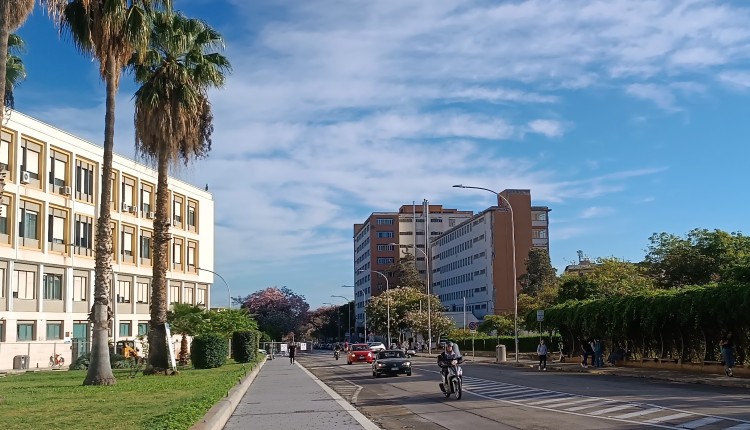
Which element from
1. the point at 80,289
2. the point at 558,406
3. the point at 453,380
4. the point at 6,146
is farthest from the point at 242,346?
the point at 558,406

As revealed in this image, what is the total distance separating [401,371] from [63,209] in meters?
27.8

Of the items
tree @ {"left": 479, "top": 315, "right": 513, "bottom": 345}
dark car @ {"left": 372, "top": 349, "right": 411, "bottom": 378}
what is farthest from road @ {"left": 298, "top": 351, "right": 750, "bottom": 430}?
tree @ {"left": 479, "top": 315, "right": 513, "bottom": 345}

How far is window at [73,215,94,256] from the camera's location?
53625mm

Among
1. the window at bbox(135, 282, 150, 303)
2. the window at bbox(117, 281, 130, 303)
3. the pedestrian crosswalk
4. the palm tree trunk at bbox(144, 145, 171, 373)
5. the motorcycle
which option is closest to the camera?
the pedestrian crosswalk

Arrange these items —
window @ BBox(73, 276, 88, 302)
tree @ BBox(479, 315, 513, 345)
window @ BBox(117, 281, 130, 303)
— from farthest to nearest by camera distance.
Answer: tree @ BBox(479, 315, 513, 345) → window @ BBox(117, 281, 130, 303) → window @ BBox(73, 276, 88, 302)

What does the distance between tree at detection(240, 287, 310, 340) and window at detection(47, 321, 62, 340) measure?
6657cm

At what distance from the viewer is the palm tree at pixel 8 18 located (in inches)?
808

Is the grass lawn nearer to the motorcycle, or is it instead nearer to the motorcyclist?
the motorcyclist

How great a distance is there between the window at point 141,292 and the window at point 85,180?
32.5 feet

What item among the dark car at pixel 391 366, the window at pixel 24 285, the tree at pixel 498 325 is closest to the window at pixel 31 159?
the window at pixel 24 285

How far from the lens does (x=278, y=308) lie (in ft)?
407

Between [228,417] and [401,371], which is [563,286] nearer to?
[401,371]

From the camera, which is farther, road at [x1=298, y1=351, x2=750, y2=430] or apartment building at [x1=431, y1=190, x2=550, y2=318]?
apartment building at [x1=431, y1=190, x2=550, y2=318]

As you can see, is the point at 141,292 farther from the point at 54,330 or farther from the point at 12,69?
the point at 12,69
